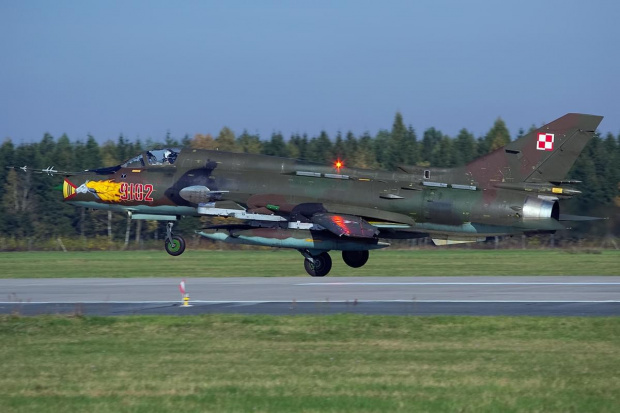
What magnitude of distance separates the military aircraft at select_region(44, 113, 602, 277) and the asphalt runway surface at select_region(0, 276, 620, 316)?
1.33 m

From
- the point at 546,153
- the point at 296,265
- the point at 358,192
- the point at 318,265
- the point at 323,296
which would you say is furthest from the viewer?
the point at 296,265

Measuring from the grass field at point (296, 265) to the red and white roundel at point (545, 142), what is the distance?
4.68 meters

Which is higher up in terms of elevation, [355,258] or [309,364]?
[355,258]

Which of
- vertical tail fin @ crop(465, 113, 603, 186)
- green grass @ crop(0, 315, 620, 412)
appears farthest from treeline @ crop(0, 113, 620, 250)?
green grass @ crop(0, 315, 620, 412)

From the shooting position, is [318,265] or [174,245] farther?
[174,245]

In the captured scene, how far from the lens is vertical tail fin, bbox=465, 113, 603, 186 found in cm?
2331

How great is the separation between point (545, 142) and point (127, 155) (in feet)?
181

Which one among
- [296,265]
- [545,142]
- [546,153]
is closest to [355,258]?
[296,265]

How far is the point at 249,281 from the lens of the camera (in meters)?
23.9

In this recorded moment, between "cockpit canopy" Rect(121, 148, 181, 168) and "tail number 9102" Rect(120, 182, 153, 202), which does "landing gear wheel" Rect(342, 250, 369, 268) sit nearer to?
"cockpit canopy" Rect(121, 148, 181, 168)

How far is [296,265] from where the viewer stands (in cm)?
2981

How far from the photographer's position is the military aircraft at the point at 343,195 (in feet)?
77.1

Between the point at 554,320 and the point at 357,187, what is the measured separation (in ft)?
35.2

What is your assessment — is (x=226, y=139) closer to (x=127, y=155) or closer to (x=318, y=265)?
(x=127, y=155)
